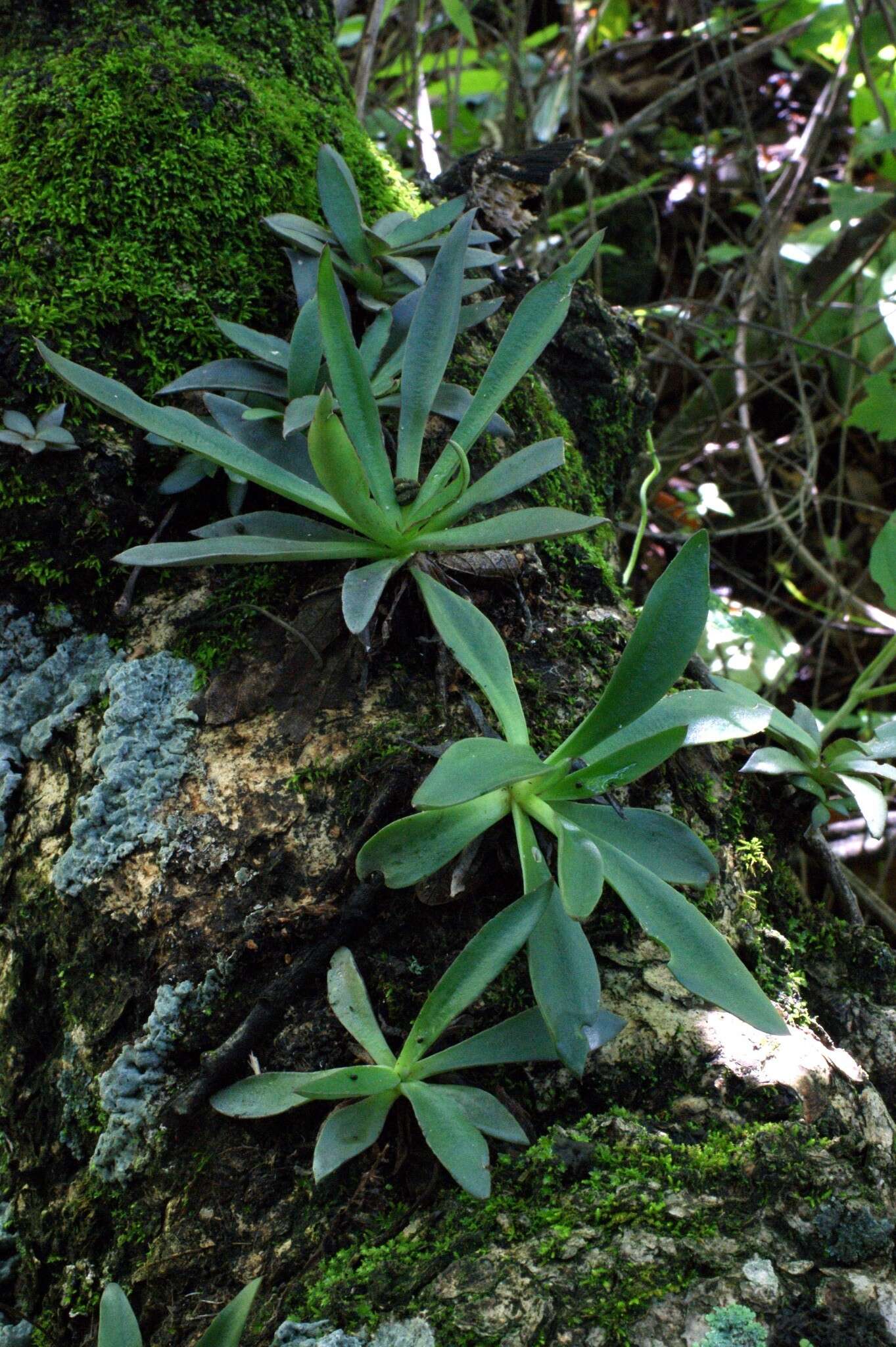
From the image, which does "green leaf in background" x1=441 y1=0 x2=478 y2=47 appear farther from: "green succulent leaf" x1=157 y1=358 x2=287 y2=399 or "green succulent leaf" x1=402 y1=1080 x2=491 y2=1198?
"green succulent leaf" x1=402 y1=1080 x2=491 y2=1198

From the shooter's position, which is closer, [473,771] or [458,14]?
[473,771]

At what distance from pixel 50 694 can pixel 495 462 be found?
67cm

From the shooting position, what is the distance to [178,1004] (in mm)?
1002

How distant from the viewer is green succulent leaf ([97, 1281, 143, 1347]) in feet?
2.70

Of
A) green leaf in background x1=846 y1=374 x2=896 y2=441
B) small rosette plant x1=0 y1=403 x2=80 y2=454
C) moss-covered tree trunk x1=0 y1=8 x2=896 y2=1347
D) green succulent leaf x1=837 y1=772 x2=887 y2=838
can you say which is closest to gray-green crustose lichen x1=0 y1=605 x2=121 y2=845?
moss-covered tree trunk x1=0 y1=8 x2=896 y2=1347

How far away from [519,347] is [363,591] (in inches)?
14.7

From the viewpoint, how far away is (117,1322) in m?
0.83

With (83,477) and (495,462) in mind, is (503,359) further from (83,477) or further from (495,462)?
(83,477)

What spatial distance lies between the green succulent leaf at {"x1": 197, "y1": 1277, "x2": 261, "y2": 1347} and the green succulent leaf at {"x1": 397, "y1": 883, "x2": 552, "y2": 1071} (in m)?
0.21

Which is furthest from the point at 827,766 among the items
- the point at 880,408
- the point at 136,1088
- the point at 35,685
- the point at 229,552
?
the point at 880,408

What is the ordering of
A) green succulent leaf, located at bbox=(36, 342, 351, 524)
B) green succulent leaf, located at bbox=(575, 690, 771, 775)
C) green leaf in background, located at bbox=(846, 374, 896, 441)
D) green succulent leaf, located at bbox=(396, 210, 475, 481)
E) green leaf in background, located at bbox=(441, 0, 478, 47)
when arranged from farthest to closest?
green leaf in background, located at bbox=(846, 374, 896, 441), green leaf in background, located at bbox=(441, 0, 478, 47), green succulent leaf, located at bbox=(396, 210, 475, 481), green succulent leaf, located at bbox=(36, 342, 351, 524), green succulent leaf, located at bbox=(575, 690, 771, 775)

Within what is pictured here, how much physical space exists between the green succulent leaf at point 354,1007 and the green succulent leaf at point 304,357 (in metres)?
0.70

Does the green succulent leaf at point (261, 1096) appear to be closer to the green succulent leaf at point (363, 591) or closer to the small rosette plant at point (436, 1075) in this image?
the small rosette plant at point (436, 1075)

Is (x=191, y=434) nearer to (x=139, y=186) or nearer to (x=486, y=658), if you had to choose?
(x=486, y=658)
